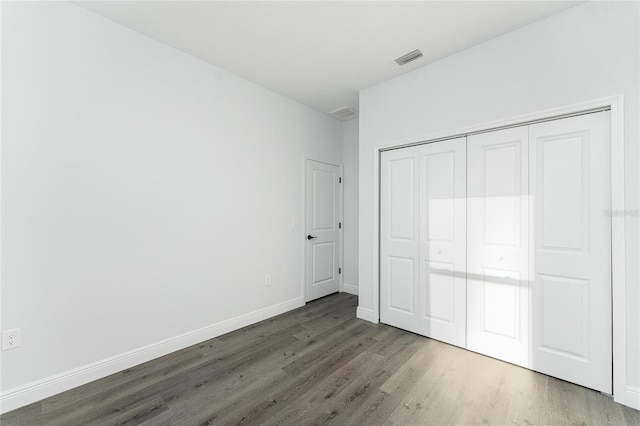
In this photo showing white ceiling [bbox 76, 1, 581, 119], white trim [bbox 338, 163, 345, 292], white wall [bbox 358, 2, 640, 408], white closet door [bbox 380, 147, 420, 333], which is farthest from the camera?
white trim [bbox 338, 163, 345, 292]

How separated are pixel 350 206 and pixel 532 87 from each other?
279cm

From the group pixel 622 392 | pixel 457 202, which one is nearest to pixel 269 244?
pixel 457 202

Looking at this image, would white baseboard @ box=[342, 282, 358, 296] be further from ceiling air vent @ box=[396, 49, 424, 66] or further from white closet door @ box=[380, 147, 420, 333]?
ceiling air vent @ box=[396, 49, 424, 66]

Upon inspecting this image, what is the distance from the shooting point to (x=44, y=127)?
198cm

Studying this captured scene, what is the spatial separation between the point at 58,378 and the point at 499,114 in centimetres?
424

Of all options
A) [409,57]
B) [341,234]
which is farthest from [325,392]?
[409,57]

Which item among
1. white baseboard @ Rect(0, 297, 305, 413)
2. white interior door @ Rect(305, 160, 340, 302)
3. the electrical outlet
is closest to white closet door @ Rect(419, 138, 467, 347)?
white interior door @ Rect(305, 160, 340, 302)

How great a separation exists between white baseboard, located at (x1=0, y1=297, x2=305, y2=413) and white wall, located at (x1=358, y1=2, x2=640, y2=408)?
Result: 1.69 metres

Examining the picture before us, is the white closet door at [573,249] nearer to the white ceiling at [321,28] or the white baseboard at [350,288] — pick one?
the white ceiling at [321,28]

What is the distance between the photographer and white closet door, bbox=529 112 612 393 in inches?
79.2

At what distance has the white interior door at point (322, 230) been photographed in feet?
13.5

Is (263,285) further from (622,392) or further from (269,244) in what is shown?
(622,392)

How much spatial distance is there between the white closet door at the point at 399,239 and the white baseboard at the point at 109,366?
1.69 m

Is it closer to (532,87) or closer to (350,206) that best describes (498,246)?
(532,87)
